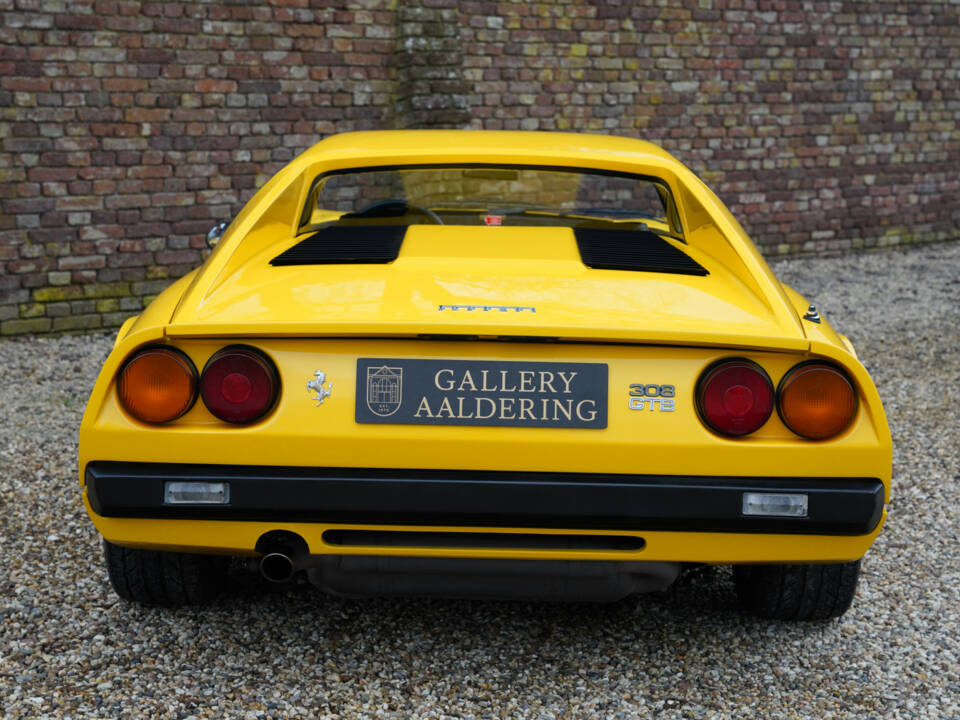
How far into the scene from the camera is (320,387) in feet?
7.13

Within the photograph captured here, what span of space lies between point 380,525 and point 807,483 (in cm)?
94

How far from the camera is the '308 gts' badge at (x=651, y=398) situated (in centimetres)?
217

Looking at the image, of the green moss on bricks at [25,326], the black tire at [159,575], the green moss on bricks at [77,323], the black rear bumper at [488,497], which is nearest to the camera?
the black rear bumper at [488,497]

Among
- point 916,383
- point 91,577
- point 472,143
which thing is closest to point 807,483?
point 472,143

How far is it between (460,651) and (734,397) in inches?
40.4

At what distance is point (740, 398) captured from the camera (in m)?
2.19

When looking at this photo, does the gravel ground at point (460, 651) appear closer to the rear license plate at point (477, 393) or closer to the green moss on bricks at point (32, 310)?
the rear license plate at point (477, 393)

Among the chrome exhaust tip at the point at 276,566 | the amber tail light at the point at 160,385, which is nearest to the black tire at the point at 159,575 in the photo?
the chrome exhaust tip at the point at 276,566

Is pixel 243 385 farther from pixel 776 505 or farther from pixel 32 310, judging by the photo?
pixel 32 310

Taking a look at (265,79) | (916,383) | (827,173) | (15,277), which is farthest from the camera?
(827,173)

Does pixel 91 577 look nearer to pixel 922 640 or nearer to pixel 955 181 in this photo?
pixel 922 640

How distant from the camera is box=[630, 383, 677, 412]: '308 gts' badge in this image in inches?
85.5

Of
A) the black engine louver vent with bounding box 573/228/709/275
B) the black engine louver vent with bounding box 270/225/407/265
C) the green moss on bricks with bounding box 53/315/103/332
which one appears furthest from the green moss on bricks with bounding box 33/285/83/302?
the black engine louver vent with bounding box 573/228/709/275

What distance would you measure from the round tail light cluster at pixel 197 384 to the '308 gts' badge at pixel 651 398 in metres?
0.77
